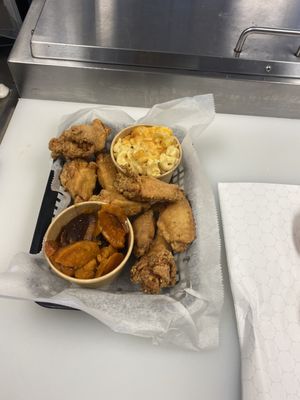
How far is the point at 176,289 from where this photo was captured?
0.58 metres

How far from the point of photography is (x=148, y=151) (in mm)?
691

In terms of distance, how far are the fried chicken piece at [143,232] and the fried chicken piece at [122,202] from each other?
2 cm

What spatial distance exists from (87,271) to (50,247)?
0.07 m

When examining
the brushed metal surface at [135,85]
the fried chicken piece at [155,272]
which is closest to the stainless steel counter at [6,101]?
the brushed metal surface at [135,85]

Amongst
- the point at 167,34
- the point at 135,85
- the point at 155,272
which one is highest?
the point at 167,34

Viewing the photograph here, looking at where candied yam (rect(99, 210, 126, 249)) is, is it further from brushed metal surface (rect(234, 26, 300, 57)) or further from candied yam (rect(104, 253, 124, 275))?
brushed metal surface (rect(234, 26, 300, 57))

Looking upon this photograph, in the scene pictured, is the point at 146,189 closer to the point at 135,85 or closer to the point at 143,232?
the point at 143,232

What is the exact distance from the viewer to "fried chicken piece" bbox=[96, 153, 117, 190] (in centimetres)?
69

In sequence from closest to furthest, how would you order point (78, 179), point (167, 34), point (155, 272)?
point (155, 272)
point (78, 179)
point (167, 34)

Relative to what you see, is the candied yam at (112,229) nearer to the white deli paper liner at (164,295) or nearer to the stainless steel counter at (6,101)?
the white deli paper liner at (164,295)

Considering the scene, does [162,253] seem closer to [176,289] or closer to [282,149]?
[176,289]

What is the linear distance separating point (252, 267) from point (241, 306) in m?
0.08

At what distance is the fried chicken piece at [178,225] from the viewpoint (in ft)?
2.00

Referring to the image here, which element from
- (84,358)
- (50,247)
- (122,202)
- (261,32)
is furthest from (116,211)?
(261,32)
